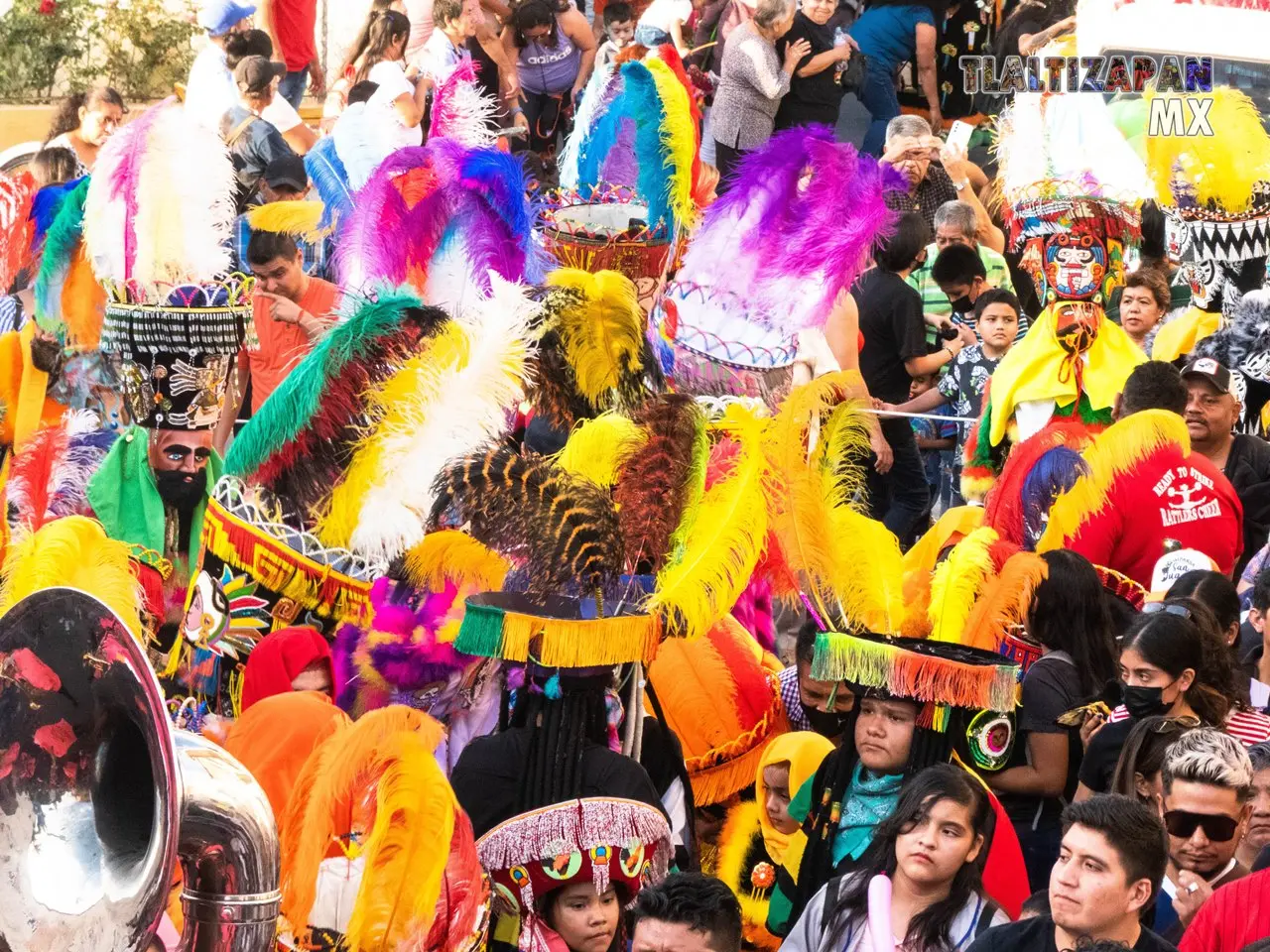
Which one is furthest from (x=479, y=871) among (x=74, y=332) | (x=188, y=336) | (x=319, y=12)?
(x=319, y=12)

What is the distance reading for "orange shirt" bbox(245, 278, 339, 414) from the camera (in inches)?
300

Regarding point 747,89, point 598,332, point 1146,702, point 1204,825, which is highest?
point 747,89

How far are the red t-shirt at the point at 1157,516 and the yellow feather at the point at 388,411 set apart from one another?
2.10 meters

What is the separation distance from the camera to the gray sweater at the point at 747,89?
34.6ft

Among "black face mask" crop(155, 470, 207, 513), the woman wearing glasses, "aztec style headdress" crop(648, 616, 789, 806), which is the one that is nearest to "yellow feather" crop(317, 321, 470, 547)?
"aztec style headdress" crop(648, 616, 789, 806)

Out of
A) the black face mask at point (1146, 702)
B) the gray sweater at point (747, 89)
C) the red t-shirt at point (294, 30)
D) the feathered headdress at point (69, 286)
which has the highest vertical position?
the red t-shirt at point (294, 30)

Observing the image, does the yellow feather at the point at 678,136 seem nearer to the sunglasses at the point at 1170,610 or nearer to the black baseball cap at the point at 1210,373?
the black baseball cap at the point at 1210,373

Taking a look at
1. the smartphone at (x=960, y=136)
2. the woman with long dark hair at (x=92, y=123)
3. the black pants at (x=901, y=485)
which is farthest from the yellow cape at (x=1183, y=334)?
Result: the woman with long dark hair at (x=92, y=123)

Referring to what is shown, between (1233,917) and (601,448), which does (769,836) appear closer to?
(601,448)

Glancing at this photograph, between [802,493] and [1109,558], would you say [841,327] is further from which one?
[802,493]

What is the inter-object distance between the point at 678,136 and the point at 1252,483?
2.39 meters

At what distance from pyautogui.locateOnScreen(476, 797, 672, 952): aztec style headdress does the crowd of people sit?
0.01m

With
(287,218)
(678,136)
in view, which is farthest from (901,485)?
(287,218)

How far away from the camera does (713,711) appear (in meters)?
5.60
